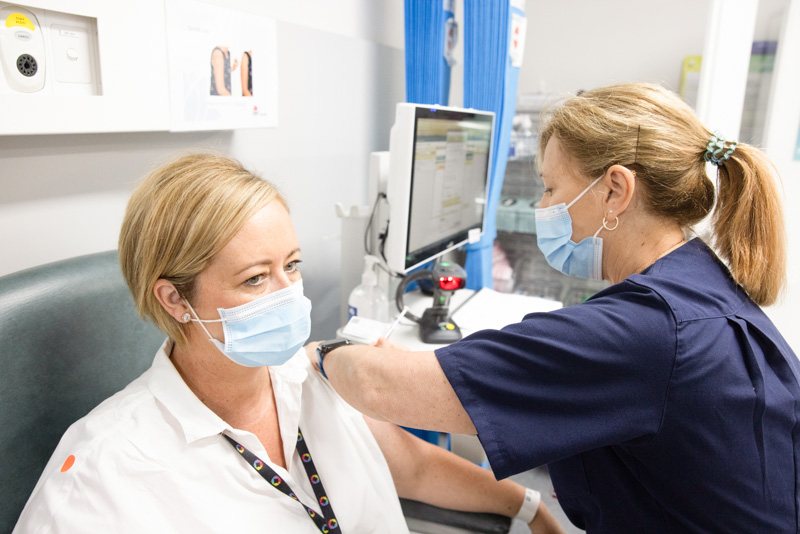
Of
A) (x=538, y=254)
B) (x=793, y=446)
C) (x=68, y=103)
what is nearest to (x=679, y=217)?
(x=793, y=446)

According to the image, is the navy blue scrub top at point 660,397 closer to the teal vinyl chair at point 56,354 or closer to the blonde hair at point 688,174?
the blonde hair at point 688,174

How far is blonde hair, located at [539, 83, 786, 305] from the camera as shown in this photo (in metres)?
1.00

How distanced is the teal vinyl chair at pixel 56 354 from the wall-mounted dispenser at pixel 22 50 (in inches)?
13.1

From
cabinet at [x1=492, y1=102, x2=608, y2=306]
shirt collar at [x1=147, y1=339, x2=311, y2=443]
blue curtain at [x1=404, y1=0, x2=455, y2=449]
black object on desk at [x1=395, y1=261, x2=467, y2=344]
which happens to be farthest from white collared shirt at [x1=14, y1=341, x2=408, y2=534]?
cabinet at [x1=492, y1=102, x2=608, y2=306]

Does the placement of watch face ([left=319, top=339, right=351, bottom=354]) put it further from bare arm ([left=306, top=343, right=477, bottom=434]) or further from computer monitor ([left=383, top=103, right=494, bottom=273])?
computer monitor ([left=383, top=103, right=494, bottom=273])

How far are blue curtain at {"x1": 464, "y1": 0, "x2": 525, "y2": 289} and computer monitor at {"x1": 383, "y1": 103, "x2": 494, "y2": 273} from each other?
0.19 meters

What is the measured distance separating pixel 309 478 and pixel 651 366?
0.69 meters

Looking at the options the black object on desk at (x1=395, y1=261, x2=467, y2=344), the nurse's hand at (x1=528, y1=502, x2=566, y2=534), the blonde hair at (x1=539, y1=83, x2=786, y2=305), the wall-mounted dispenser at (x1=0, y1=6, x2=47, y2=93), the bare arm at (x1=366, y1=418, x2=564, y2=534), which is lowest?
the nurse's hand at (x1=528, y1=502, x2=566, y2=534)

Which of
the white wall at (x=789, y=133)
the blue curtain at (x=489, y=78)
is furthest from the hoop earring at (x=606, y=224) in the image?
the white wall at (x=789, y=133)

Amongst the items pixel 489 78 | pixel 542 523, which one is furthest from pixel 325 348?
pixel 489 78

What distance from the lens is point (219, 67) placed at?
1457 mm

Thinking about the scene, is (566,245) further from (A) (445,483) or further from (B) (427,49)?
(B) (427,49)

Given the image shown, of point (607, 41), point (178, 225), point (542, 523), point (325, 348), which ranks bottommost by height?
point (542, 523)

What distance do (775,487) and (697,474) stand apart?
14 cm
